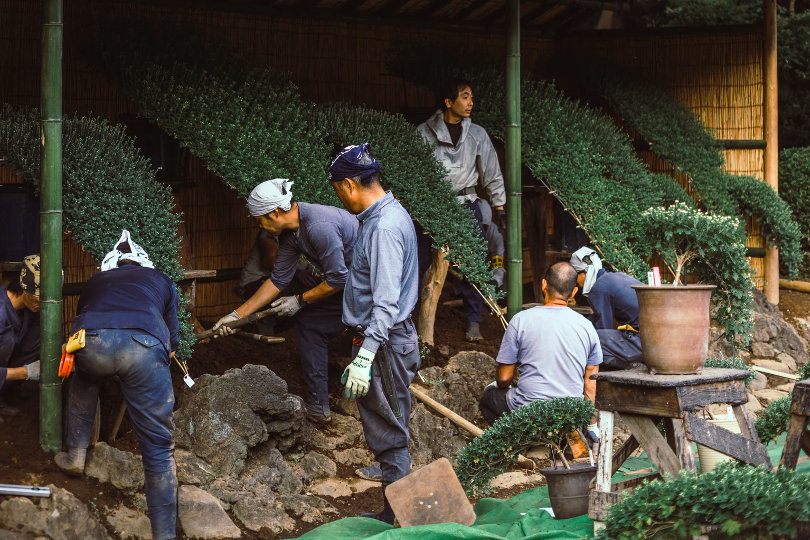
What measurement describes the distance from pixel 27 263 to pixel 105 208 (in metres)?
0.58

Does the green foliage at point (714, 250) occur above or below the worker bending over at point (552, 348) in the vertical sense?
above

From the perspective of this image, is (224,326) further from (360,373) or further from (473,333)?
(473,333)

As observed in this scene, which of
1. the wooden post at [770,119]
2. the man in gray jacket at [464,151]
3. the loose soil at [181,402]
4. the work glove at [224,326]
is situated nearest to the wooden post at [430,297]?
the loose soil at [181,402]

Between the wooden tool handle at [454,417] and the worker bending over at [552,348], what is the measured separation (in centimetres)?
66

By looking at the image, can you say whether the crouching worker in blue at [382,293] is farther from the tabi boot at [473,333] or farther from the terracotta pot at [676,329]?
the tabi boot at [473,333]

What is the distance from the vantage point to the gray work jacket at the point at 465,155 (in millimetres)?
8664

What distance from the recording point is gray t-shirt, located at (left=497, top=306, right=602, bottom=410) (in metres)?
6.59

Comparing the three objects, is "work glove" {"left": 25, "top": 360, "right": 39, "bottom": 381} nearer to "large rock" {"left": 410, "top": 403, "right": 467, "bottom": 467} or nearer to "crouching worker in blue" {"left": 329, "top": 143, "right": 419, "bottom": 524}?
"crouching worker in blue" {"left": 329, "top": 143, "right": 419, "bottom": 524}

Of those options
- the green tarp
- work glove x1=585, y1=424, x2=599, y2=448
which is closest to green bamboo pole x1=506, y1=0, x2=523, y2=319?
work glove x1=585, y1=424, x2=599, y2=448

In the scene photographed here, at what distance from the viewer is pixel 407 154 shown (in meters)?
8.30

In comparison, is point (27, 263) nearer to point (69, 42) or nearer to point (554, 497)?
point (69, 42)

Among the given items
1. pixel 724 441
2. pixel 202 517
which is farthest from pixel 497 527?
pixel 202 517

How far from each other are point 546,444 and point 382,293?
1299 millimetres

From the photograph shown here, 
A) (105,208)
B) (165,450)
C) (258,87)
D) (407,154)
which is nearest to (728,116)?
(407,154)
